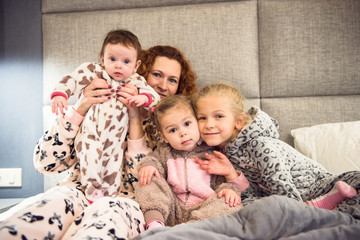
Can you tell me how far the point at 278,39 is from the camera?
163cm

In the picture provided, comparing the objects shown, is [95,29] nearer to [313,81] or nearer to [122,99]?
[122,99]

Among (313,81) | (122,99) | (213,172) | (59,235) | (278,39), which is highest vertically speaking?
(278,39)

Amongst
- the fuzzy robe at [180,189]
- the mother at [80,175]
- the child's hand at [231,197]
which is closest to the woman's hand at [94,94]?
the mother at [80,175]

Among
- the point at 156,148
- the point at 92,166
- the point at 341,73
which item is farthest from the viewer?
the point at 341,73

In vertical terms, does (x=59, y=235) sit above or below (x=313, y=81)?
below

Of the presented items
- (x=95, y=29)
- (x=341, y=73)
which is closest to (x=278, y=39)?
(x=341, y=73)

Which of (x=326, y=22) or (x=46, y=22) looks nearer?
(x=326, y=22)

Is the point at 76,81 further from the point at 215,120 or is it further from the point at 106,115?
the point at 215,120

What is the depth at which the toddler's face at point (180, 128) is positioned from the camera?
1177mm

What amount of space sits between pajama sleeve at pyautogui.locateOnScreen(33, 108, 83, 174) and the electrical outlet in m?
0.75

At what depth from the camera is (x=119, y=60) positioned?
→ 122 cm

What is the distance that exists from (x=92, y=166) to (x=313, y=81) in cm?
133

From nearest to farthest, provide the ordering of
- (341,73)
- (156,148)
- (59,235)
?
(59,235), (156,148), (341,73)

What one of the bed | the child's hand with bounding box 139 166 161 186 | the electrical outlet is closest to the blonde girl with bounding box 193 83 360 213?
the child's hand with bounding box 139 166 161 186
